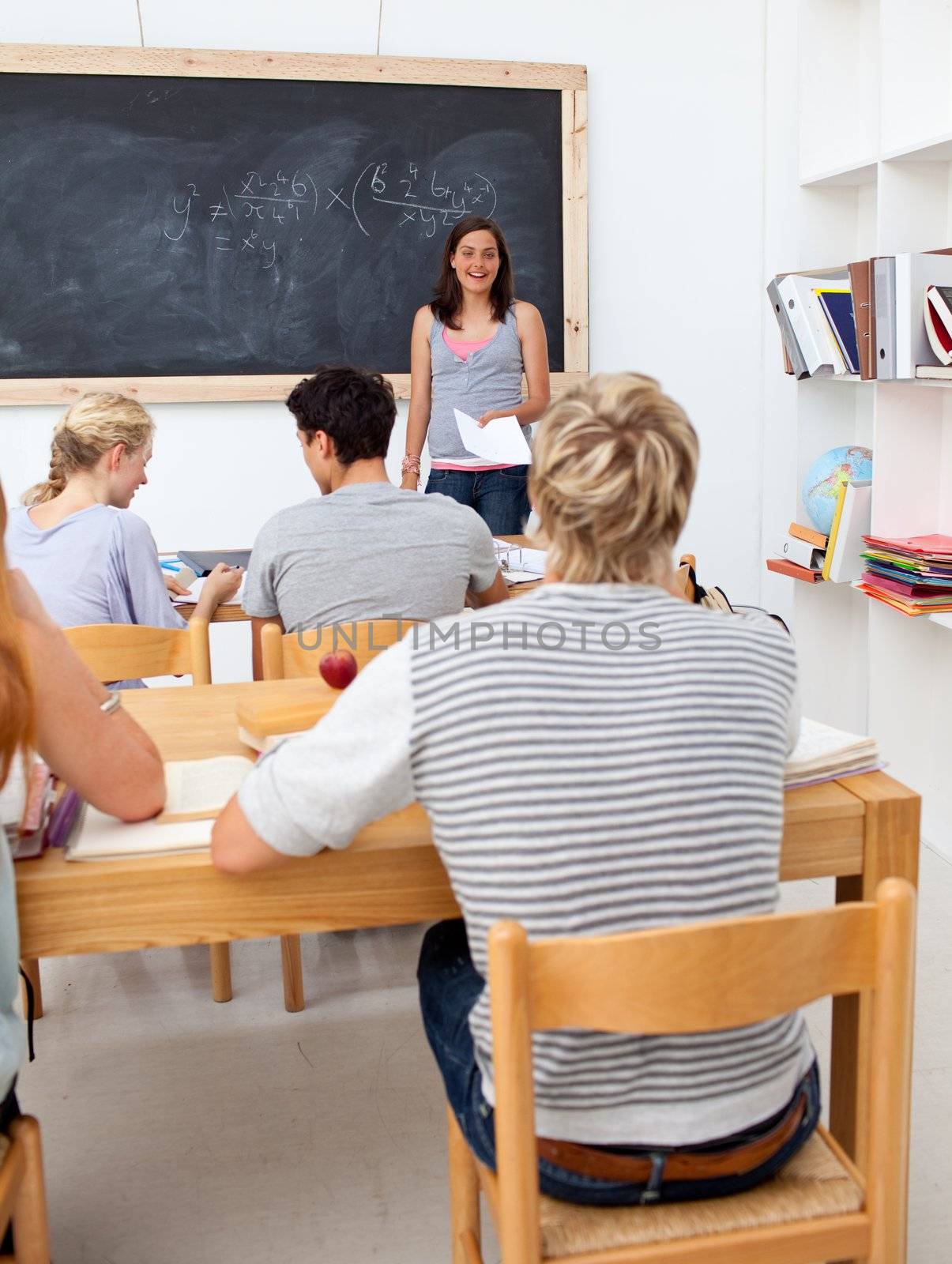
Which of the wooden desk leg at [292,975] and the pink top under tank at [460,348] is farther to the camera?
the pink top under tank at [460,348]

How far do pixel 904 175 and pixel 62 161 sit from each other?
2.47 meters

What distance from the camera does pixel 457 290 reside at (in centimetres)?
368

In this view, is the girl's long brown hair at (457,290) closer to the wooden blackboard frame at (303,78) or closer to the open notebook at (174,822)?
the wooden blackboard frame at (303,78)

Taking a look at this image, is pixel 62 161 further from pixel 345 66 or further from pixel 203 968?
pixel 203 968

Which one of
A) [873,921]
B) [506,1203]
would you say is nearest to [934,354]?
[873,921]

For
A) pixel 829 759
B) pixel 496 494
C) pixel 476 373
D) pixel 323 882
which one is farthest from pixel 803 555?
pixel 323 882

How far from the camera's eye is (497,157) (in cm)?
412

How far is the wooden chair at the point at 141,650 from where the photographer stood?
2021mm

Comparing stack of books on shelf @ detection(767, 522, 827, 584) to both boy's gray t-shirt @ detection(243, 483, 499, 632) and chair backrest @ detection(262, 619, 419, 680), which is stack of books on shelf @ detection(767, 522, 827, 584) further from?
chair backrest @ detection(262, 619, 419, 680)

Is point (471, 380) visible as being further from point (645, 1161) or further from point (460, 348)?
point (645, 1161)

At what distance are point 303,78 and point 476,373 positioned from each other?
3.72 ft

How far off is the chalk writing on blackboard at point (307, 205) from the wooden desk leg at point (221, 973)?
8.15 ft

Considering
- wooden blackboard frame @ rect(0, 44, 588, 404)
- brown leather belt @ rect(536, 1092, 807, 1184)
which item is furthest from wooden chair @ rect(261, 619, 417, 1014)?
wooden blackboard frame @ rect(0, 44, 588, 404)

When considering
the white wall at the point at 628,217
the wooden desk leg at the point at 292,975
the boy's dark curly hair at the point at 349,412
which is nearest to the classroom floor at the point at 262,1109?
the wooden desk leg at the point at 292,975
